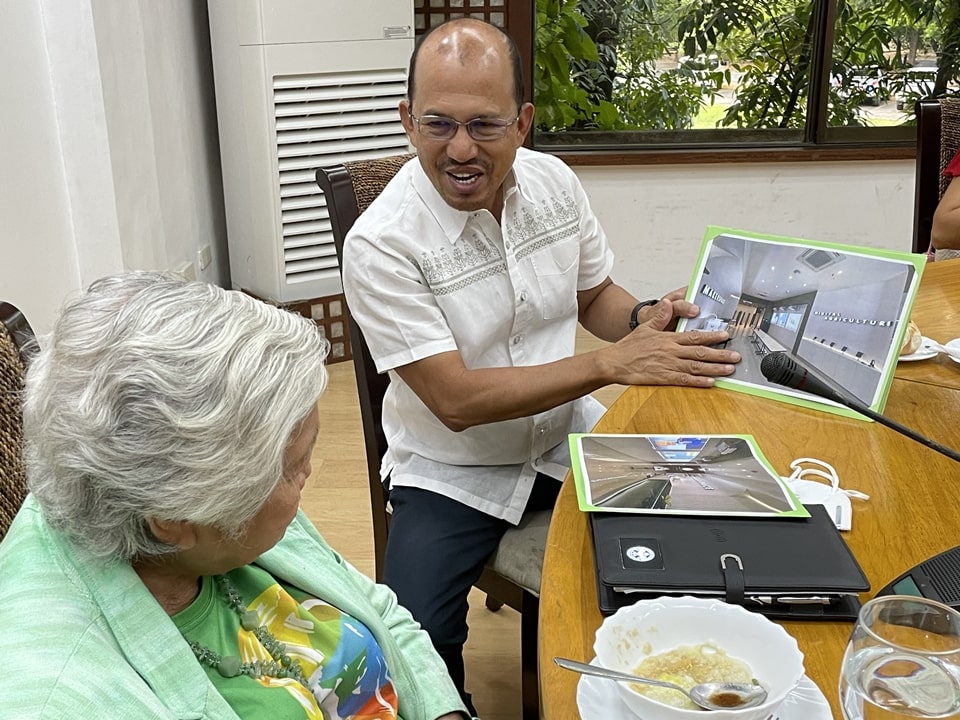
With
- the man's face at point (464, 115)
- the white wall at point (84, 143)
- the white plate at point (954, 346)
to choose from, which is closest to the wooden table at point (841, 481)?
the white plate at point (954, 346)

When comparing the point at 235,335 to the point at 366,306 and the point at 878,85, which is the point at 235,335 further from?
the point at 878,85

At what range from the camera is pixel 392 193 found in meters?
1.65

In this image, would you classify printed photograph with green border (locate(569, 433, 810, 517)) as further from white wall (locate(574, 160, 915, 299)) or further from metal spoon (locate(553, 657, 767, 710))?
white wall (locate(574, 160, 915, 299))

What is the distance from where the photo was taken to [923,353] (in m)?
1.59

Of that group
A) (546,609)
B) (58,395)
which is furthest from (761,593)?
(58,395)

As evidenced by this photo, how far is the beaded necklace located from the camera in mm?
960

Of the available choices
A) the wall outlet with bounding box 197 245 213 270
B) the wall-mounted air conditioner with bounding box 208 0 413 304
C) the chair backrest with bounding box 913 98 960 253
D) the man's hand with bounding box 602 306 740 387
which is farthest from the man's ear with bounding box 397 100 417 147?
the wall outlet with bounding box 197 245 213 270

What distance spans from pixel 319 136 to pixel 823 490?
265 cm

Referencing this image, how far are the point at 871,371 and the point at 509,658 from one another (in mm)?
1065

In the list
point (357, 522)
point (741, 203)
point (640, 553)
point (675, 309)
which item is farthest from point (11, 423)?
point (741, 203)

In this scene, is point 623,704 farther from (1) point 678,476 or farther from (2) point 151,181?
(2) point 151,181

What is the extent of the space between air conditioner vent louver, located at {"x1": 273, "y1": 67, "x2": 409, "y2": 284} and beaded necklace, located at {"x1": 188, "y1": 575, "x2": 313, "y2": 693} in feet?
8.44

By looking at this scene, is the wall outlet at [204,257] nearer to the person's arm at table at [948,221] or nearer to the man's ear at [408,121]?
the man's ear at [408,121]

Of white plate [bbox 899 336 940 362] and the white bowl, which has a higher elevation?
white plate [bbox 899 336 940 362]
